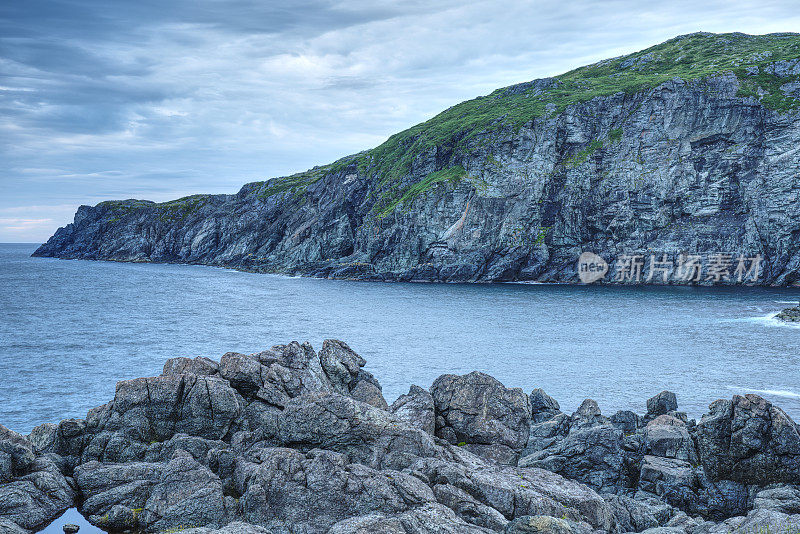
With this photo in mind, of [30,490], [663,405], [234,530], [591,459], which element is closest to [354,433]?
[234,530]

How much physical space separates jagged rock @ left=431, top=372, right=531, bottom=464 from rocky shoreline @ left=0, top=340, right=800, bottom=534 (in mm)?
76

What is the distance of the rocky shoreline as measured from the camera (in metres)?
18.7

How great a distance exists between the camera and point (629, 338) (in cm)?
8150

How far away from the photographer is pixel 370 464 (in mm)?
21797

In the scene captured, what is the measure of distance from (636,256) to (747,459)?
13898 cm

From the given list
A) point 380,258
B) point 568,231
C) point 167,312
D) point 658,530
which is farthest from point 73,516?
point 380,258

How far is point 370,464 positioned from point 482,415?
9.27 metres

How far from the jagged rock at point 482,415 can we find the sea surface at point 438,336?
17236 millimetres

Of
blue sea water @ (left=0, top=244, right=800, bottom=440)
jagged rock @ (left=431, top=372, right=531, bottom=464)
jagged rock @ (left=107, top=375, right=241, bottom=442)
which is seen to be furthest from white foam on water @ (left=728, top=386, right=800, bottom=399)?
jagged rock @ (left=107, top=375, right=241, bottom=442)

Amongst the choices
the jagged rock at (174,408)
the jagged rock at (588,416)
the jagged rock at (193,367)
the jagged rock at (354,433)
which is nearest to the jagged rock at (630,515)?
the jagged rock at (354,433)

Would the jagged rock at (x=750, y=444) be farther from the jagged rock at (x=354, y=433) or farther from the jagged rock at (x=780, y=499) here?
the jagged rock at (x=354, y=433)

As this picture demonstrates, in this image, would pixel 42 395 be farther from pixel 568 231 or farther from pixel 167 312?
pixel 568 231

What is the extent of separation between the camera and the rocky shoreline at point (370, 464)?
61.3ft

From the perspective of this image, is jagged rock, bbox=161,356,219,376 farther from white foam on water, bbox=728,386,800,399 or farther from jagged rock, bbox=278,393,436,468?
white foam on water, bbox=728,386,800,399
